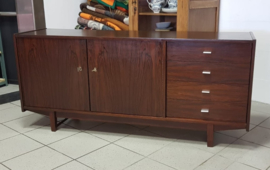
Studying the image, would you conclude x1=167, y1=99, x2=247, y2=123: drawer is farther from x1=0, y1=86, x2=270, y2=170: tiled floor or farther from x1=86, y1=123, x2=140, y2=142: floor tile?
x1=86, y1=123, x2=140, y2=142: floor tile

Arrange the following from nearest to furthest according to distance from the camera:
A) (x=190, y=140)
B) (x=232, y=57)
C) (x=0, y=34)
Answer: (x=232, y=57) < (x=190, y=140) < (x=0, y=34)

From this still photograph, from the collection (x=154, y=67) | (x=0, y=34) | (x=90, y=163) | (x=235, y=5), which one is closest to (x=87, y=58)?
(x=154, y=67)

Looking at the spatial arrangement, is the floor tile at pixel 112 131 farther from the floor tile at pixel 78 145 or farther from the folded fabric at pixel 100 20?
the folded fabric at pixel 100 20

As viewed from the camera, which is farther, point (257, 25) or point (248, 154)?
point (257, 25)

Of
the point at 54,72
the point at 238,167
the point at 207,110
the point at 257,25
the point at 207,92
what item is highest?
the point at 257,25

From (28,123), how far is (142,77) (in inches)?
45.3

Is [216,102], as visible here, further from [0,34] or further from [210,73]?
[0,34]

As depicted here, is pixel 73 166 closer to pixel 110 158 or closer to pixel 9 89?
pixel 110 158

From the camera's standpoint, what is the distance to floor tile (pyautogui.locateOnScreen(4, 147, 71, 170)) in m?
2.04

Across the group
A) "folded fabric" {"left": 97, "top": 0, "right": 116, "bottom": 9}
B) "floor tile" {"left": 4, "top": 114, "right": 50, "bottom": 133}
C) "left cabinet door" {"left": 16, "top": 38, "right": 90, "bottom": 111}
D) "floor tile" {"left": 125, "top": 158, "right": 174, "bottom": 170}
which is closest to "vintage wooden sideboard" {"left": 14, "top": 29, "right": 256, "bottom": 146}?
"left cabinet door" {"left": 16, "top": 38, "right": 90, "bottom": 111}

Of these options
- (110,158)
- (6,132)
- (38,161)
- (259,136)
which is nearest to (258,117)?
(259,136)

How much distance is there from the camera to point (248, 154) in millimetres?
2170

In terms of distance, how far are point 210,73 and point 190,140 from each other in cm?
56

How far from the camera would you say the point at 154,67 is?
220cm
